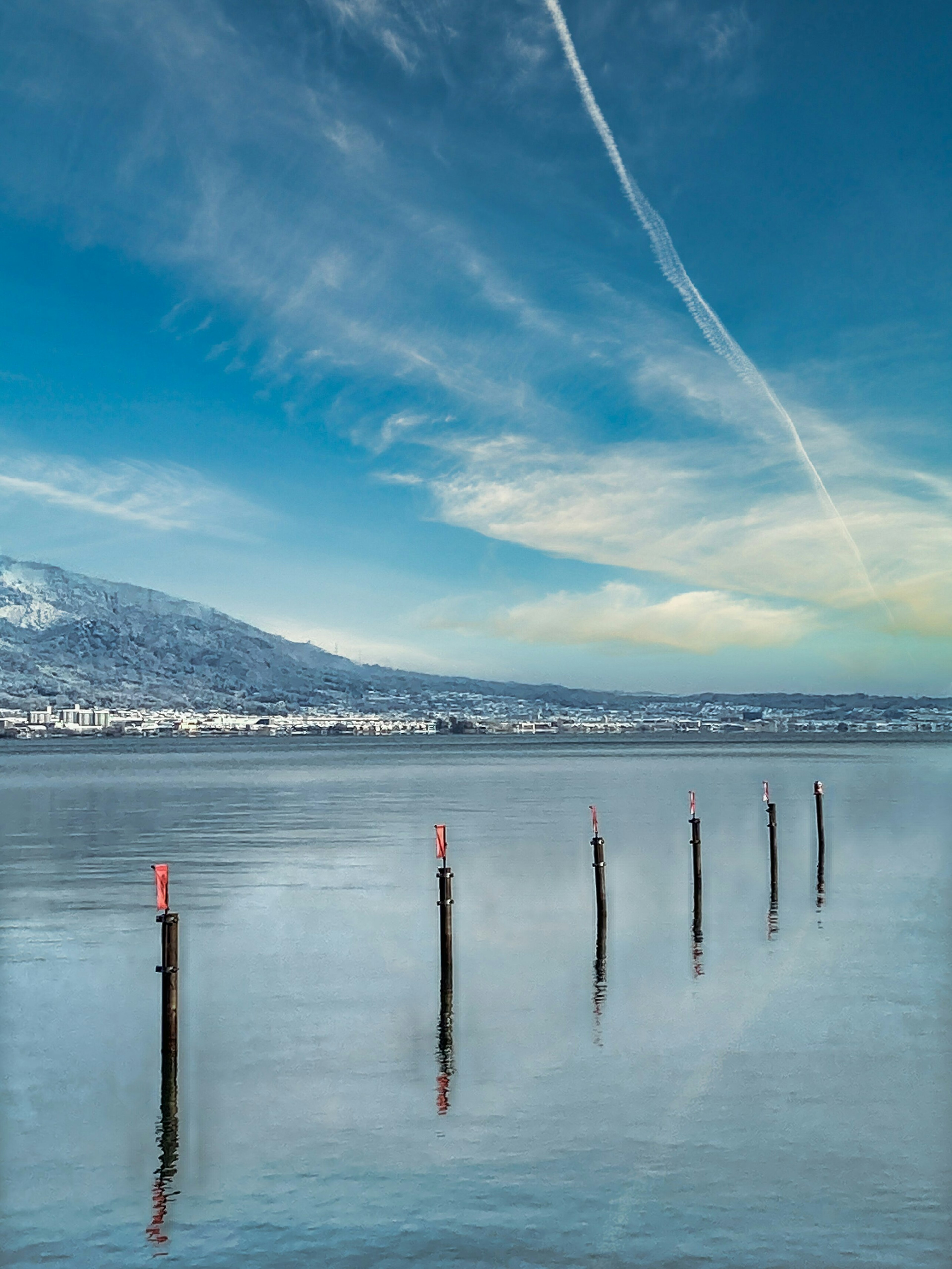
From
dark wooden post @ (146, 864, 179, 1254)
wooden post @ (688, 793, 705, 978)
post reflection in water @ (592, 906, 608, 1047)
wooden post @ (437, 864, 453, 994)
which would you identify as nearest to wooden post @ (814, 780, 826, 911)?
wooden post @ (688, 793, 705, 978)

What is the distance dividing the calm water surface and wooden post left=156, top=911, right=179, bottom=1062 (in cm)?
53

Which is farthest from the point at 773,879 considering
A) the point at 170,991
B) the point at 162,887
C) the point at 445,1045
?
the point at 170,991

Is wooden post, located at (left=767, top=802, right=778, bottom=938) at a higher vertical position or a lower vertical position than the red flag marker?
lower

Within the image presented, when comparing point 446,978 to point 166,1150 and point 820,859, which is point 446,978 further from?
point 820,859

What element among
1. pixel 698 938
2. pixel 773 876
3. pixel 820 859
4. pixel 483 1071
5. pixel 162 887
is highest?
pixel 162 887

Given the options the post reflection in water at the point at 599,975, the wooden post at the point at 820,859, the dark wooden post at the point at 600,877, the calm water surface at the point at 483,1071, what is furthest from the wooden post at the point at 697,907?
the wooden post at the point at 820,859

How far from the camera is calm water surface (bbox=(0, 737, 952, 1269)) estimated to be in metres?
10.0

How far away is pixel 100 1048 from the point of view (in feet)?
51.9

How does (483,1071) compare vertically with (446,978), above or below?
below

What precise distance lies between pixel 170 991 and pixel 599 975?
845 centimetres

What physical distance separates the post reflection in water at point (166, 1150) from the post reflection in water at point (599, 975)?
5479 mm

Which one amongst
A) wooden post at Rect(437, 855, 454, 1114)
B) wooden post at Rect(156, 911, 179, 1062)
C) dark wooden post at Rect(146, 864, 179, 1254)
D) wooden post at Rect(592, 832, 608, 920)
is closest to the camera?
dark wooden post at Rect(146, 864, 179, 1254)

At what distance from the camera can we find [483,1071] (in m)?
14.4

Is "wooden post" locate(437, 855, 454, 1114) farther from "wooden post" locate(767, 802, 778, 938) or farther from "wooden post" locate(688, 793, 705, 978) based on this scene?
"wooden post" locate(767, 802, 778, 938)
